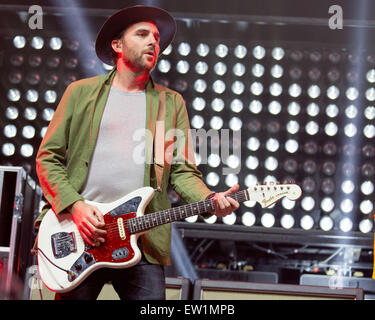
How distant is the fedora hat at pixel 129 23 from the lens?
2268 mm

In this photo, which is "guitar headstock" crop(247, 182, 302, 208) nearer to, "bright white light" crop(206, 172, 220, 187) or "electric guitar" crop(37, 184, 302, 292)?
"electric guitar" crop(37, 184, 302, 292)

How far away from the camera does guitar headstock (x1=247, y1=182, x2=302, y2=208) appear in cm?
211

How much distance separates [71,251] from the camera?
1.98 meters

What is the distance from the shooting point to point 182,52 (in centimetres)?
327

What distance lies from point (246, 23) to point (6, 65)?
1.34m

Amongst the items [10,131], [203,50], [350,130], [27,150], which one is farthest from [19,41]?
[350,130]

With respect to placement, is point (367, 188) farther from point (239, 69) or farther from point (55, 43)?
point (55, 43)

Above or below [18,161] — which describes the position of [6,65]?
above

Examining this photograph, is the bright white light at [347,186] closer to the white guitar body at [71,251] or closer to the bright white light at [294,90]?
the bright white light at [294,90]

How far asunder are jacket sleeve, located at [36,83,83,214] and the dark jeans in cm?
26
